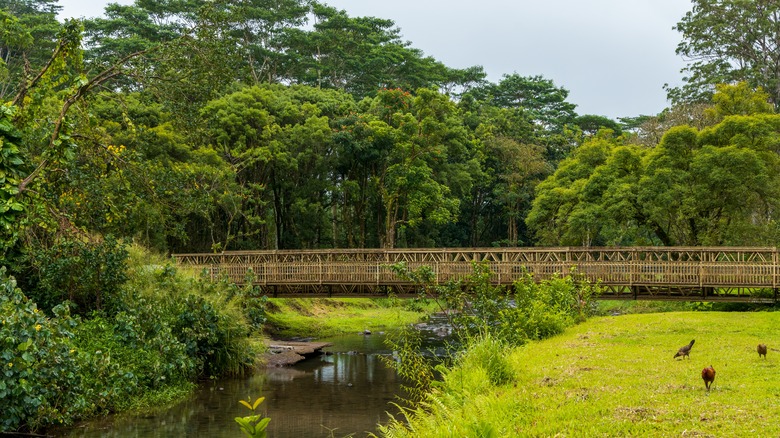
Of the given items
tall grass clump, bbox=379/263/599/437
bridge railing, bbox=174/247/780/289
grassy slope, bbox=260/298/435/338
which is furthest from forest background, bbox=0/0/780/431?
tall grass clump, bbox=379/263/599/437

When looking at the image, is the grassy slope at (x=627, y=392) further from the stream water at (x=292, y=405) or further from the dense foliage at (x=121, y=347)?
the dense foliage at (x=121, y=347)

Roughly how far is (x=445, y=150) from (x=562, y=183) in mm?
7388

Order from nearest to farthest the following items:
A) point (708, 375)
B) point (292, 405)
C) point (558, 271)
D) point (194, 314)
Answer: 1. point (708, 375)
2. point (292, 405)
3. point (194, 314)
4. point (558, 271)

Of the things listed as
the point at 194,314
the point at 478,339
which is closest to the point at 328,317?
the point at 194,314

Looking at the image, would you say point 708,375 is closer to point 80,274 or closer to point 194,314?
point 194,314

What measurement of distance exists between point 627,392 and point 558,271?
14676 mm

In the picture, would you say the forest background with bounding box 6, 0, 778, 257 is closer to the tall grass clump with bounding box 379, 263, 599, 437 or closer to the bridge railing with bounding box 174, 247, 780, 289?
the bridge railing with bounding box 174, 247, 780, 289

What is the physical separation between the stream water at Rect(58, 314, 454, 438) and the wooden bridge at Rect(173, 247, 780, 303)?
11.3 ft

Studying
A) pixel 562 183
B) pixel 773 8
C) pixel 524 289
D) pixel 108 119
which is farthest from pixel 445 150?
pixel 524 289

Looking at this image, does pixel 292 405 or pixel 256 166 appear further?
pixel 256 166

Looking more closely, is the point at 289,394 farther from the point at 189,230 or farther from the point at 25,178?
the point at 189,230

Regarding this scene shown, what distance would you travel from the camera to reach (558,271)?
23891mm

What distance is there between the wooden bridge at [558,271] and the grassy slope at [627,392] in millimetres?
6248

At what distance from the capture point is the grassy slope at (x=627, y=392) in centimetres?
754
